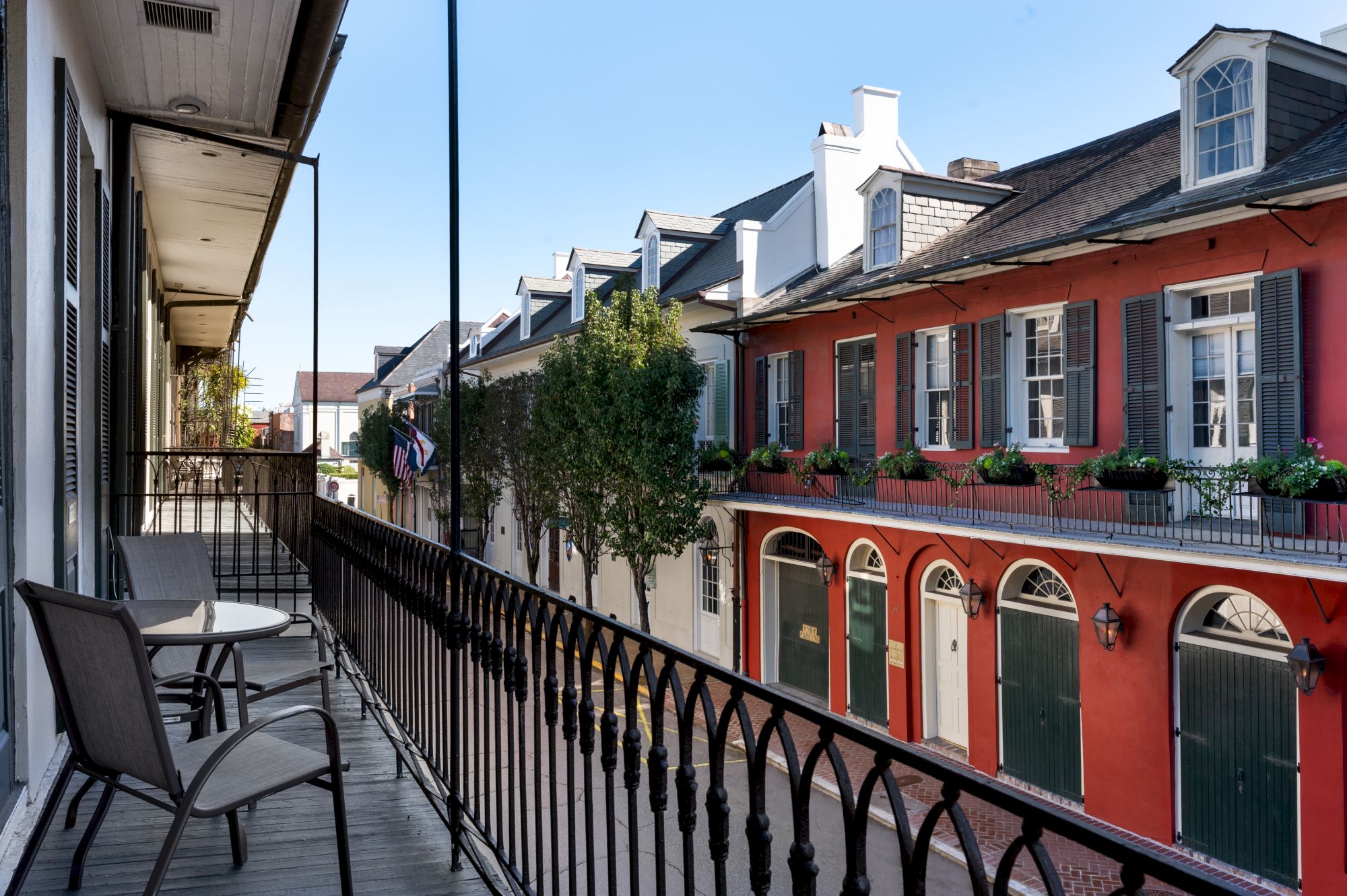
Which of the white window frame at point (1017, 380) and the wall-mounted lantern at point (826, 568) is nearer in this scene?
the white window frame at point (1017, 380)

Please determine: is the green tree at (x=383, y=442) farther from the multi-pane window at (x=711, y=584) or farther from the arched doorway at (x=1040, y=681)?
the arched doorway at (x=1040, y=681)

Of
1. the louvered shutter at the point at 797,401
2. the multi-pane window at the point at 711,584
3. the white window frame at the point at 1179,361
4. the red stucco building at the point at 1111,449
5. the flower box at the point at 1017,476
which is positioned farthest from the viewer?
the multi-pane window at the point at 711,584

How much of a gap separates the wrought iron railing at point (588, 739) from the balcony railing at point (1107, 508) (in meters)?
5.99

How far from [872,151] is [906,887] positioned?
2062 centimetres

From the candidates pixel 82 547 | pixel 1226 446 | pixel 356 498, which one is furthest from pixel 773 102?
pixel 82 547

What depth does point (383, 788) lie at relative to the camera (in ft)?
13.3

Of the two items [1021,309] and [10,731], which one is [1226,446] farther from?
[10,731]

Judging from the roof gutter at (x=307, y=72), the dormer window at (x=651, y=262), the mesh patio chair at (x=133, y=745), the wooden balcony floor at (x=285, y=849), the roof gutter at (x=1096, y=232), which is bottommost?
the wooden balcony floor at (x=285, y=849)

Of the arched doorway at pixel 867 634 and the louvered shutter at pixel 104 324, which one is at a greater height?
the louvered shutter at pixel 104 324

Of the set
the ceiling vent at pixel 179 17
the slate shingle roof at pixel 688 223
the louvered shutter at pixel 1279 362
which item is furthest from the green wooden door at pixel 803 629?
the ceiling vent at pixel 179 17

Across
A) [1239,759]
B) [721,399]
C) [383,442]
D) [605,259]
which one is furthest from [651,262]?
[383,442]

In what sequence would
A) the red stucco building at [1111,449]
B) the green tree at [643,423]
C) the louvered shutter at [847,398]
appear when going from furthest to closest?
the green tree at [643,423] < the louvered shutter at [847,398] < the red stucco building at [1111,449]

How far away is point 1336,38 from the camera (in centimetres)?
1259

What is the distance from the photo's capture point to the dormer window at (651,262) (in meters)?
23.6
